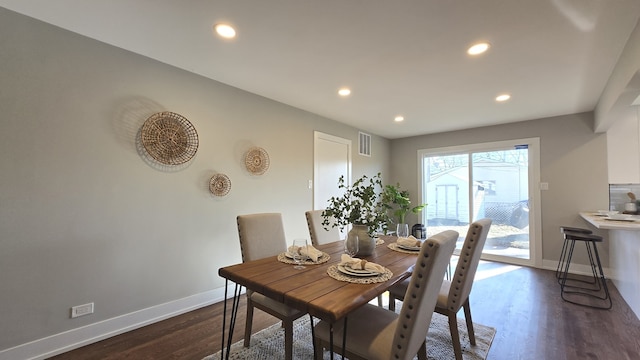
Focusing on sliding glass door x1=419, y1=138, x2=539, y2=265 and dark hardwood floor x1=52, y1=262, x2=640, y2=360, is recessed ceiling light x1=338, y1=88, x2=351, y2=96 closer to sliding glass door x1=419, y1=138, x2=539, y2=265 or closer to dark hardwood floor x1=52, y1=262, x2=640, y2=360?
dark hardwood floor x1=52, y1=262, x2=640, y2=360

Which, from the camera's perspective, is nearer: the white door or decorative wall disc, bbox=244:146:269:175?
decorative wall disc, bbox=244:146:269:175

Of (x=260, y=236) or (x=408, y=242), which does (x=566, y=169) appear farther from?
(x=260, y=236)

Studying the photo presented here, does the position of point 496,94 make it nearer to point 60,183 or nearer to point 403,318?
point 403,318

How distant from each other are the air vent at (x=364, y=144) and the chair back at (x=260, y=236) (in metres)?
3.05

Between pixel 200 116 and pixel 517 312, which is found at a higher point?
pixel 200 116

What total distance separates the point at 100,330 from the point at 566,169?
589 cm

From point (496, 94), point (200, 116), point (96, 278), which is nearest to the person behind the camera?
point (96, 278)

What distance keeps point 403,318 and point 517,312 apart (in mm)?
2312

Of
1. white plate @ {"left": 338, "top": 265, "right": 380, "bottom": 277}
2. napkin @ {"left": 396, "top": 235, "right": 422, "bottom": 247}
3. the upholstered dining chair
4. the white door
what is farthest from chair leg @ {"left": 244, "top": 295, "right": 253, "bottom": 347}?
the white door

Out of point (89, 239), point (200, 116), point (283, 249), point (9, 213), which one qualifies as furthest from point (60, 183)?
point (283, 249)

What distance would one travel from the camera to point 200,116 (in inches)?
108

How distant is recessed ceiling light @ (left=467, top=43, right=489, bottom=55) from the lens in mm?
2084

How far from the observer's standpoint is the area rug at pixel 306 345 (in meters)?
1.92

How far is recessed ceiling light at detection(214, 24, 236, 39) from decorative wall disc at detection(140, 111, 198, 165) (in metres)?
0.95
